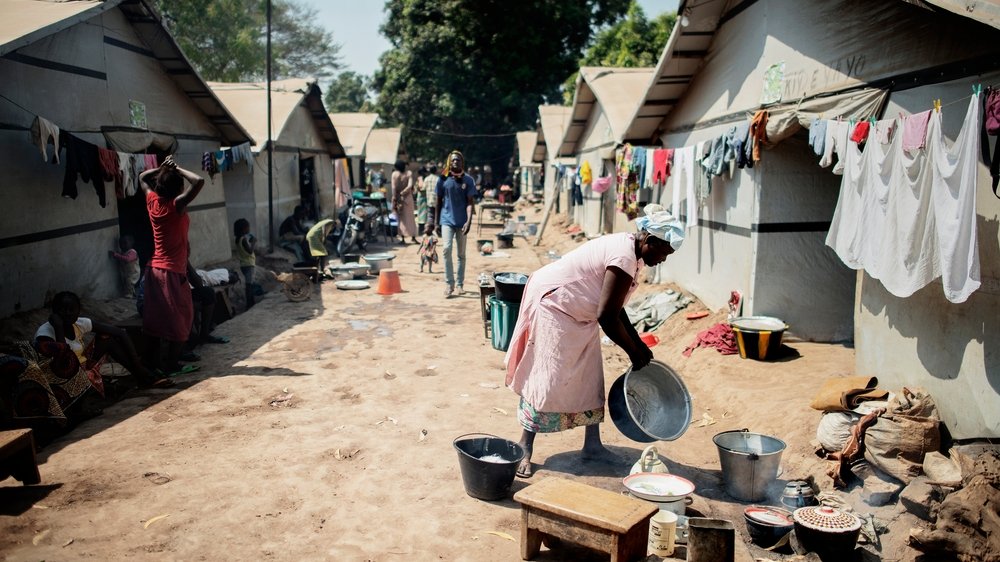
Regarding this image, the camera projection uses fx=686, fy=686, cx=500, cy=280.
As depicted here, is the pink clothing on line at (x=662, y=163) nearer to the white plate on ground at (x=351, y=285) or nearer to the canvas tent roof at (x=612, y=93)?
the canvas tent roof at (x=612, y=93)

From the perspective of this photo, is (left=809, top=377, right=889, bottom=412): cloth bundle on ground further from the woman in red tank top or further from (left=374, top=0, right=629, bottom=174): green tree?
(left=374, top=0, right=629, bottom=174): green tree

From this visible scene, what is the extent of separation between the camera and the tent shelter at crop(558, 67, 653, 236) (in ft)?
48.5

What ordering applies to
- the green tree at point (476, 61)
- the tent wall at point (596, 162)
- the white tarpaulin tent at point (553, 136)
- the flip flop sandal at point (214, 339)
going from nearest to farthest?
the flip flop sandal at point (214, 339) < the tent wall at point (596, 162) < the white tarpaulin tent at point (553, 136) < the green tree at point (476, 61)

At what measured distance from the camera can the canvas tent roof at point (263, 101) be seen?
14.7 meters

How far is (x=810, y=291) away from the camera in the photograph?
791 cm

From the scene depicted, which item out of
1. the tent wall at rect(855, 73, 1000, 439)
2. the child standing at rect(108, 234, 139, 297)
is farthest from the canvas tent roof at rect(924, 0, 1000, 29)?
the child standing at rect(108, 234, 139, 297)

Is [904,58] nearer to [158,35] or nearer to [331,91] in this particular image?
[158,35]

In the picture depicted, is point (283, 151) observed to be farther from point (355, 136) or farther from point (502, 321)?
point (502, 321)

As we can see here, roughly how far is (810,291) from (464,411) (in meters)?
4.40

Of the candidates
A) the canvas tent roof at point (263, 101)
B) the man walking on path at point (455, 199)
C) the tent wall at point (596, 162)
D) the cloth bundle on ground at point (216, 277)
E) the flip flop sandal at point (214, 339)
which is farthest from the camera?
the tent wall at point (596, 162)

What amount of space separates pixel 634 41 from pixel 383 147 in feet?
37.2

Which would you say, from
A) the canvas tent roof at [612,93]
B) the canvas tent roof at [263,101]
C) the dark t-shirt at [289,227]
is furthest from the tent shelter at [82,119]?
the canvas tent roof at [612,93]

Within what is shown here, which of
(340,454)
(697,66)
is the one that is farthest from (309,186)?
(340,454)

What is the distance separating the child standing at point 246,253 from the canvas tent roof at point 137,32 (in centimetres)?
229
